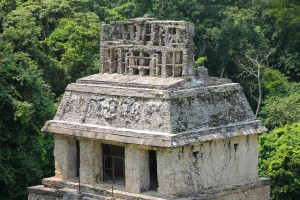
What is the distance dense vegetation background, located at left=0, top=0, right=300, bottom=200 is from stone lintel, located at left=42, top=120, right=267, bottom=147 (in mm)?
4759

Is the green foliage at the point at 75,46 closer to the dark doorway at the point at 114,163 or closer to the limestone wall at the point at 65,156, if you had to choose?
the limestone wall at the point at 65,156

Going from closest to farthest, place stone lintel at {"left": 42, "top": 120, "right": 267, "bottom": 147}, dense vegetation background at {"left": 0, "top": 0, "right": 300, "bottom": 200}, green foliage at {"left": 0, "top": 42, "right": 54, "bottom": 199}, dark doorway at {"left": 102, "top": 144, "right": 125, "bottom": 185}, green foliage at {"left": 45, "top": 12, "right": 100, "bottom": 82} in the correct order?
stone lintel at {"left": 42, "top": 120, "right": 267, "bottom": 147}
dark doorway at {"left": 102, "top": 144, "right": 125, "bottom": 185}
green foliage at {"left": 0, "top": 42, "right": 54, "bottom": 199}
dense vegetation background at {"left": 0, "top": 0, "right": 300, "bottom": 200}
green foliage at {"left": 45, "top": 12, "right": 100, "bottom": 82}

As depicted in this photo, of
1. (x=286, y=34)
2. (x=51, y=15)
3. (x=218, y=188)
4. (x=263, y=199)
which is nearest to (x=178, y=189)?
(x=218, y=188)

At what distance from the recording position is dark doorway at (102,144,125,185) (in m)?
24.3

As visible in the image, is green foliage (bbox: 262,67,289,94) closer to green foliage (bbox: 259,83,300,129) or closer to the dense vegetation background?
the dense vegetation background

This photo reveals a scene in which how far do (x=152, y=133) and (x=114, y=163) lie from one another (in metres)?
2.29

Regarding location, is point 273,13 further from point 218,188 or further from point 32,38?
point 218,188

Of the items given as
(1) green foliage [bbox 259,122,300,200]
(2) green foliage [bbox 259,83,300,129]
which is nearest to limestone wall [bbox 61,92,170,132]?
(1) green foliage [bbox 259,122,300,200]

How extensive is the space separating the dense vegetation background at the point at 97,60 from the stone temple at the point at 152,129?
15.0 ft

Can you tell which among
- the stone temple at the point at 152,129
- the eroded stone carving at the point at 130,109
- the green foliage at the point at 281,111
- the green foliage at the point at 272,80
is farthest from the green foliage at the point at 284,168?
the green foliage at the point at 272,80

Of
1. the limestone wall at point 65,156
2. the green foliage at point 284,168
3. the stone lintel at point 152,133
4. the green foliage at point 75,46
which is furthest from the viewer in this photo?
the green foliage at point 75,46

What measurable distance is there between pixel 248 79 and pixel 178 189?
20.4 m

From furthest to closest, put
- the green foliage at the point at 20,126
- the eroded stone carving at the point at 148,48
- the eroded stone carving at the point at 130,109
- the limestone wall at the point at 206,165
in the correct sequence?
the green foliage at the point at 20,126
the eroded stone carving at the point at 148,48
the eroded stone carving at the point at 130,109
the limestone wall at the point at 206,165

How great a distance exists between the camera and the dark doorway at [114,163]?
2430 cm
